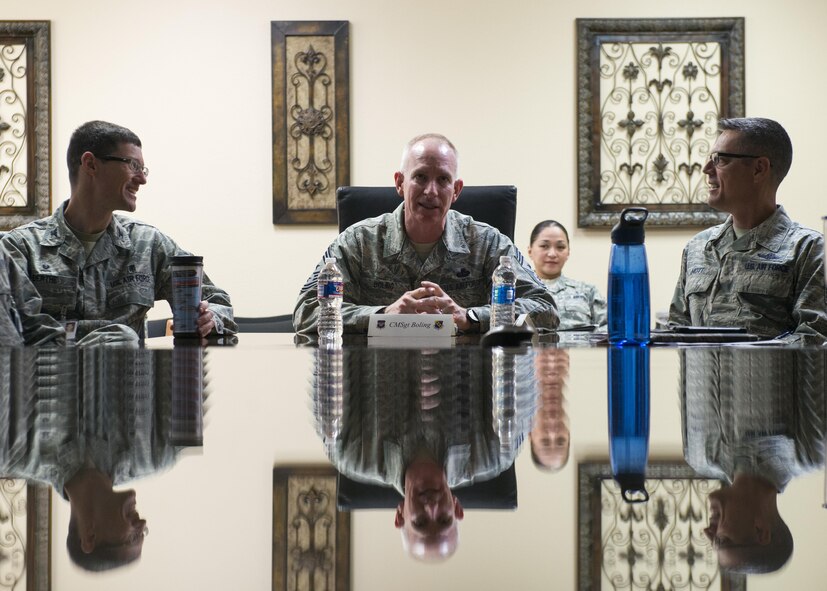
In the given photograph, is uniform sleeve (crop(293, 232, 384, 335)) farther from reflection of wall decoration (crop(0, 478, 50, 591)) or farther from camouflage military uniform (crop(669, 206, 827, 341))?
reflection of wall decoration (crop(0, 478, 50, 591))

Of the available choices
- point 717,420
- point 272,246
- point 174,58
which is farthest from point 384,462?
point 174,58

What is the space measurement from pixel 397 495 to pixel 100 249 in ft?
8.28

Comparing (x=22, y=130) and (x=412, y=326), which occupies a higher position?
(x=22, y=130)

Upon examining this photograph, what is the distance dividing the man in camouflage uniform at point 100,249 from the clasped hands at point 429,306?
470mm

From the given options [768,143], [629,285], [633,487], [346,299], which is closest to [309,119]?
[346,299]

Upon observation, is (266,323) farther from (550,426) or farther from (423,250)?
(550,426)

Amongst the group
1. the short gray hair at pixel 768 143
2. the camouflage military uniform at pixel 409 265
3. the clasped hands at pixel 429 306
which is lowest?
the clasped hands at pixel 429 306

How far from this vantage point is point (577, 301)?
4508 millimetres

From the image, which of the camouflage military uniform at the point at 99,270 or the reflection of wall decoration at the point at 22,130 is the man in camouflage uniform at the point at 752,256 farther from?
the reflection of wall decoration at the point at 22,130

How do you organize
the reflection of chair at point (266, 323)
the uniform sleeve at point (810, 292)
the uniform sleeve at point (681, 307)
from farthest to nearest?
the reflection of chair at point (266, 323), the uniform sleeve at point (681, 307), the uniform sleeve at point (810, 292)

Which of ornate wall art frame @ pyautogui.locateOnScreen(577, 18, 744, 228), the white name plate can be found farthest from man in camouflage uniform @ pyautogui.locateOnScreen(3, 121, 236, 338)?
ornate wall art frame @ pyautogui.locateOnScreen(577, 18, 744, 228)

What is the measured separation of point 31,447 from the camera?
37 centimetres

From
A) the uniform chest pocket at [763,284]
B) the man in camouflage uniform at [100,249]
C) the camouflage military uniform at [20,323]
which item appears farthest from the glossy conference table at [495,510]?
the uniform chest pocket at [763,284]

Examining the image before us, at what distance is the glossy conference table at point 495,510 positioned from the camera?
203mm
